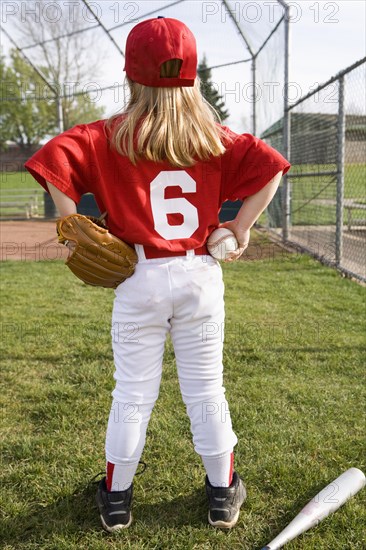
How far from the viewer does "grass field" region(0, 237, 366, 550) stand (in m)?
1.74

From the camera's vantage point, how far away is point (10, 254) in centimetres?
794

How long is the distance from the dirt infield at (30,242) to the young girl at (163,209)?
19.8 ft

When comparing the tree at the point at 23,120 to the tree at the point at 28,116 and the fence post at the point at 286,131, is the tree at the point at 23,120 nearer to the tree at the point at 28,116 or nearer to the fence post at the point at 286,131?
the tree at the point at 28,116

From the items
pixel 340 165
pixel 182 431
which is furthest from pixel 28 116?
pixel 182 431

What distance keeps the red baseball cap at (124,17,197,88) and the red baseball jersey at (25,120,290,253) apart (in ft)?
0.67

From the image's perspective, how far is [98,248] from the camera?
1.60m

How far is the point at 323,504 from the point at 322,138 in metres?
6.01

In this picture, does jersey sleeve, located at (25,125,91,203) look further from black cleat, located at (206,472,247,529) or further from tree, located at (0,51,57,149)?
tree, located at (0,51,57,149)

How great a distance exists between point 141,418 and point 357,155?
6178mm

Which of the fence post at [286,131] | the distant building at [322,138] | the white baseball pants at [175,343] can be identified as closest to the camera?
the white baseball pants at [175,343]

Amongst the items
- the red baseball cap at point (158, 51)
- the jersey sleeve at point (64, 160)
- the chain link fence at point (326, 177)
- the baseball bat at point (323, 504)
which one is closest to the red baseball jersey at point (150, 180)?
the jersey sleeve at point (64, 160)

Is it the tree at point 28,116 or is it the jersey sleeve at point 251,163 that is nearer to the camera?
the jersey sleeve at point 251,163

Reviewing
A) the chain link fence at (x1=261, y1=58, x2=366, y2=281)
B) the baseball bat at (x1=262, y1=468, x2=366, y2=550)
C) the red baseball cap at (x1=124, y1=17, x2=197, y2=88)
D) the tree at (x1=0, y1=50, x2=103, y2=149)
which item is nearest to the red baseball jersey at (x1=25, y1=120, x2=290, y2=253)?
the red baseball cap at (x1=124, y1=17, x2=197, y2=88)

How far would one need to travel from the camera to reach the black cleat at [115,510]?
1738 mm
